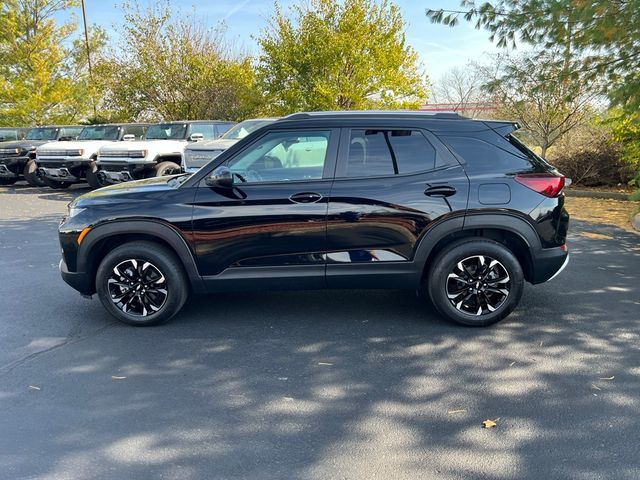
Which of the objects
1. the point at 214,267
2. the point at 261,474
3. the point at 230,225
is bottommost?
the point at 261,474

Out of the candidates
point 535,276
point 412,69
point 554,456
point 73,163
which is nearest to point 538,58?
point 535,276

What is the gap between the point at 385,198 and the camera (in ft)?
14.6

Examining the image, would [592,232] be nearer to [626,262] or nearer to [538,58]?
[626,262]

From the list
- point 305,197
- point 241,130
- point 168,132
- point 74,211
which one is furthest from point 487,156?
point 168,132

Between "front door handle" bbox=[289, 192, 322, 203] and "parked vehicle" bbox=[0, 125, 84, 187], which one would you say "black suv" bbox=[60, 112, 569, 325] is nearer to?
"front door handle" bbox=[289, 192, 322, 203]

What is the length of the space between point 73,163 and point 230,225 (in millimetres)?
→ 11223

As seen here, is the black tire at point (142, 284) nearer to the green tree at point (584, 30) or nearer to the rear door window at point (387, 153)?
the rear door window at point (387, 153)

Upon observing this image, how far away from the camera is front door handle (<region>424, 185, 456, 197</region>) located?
4467mm

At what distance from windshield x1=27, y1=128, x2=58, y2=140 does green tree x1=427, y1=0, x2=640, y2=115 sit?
1392 cm

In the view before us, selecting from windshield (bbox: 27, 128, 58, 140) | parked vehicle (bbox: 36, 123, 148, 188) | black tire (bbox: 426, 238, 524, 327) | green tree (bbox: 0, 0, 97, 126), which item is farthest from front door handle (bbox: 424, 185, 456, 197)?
green tree (bbox: 0, 0, 97, 126)

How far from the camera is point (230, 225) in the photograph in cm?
449

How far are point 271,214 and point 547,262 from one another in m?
2.36

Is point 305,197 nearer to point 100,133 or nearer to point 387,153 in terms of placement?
point 387,153

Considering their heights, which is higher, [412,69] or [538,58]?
[412,69]
